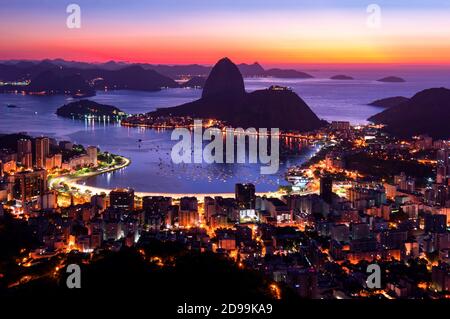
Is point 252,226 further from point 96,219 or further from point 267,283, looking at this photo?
point 267,283

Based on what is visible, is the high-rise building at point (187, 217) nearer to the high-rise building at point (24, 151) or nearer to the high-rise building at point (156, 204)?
the high-rise building at point (156, 204)

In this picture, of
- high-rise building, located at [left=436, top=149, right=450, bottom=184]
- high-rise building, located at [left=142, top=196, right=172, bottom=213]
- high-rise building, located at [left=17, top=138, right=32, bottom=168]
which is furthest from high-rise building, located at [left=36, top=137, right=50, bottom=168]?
high-rise building, located at [left=436, top=149, right=450, bottom=184]

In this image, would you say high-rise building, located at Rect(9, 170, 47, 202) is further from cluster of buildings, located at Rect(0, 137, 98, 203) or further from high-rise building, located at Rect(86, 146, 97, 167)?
high-rise building, located at Rect(86, 146, 97, 167)

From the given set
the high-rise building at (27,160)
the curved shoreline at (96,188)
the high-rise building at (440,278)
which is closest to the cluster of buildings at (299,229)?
the high-rise building at (440,278)

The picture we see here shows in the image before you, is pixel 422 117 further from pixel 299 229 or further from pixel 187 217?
pixel 187 217

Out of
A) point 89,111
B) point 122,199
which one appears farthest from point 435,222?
point 89,111
